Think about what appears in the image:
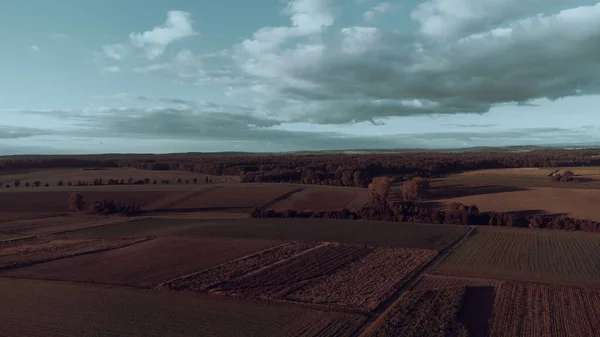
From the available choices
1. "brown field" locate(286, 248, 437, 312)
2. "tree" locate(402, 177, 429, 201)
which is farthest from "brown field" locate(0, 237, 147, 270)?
"tree" locate(402, 177, 429, 201)

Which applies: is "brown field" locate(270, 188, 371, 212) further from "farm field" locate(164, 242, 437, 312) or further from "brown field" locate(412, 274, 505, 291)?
"brown field" locate(412, 274, 505, 291)

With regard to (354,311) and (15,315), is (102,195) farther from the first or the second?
(354,311)

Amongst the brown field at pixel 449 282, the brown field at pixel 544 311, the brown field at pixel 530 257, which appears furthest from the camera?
the brown field at pixel 530 257

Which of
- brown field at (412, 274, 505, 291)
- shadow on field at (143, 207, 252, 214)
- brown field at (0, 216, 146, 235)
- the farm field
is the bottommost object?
brown field at (412, 274, 505, 291)

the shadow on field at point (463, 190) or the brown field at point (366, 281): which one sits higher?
the shadow on field at point (463, 190)

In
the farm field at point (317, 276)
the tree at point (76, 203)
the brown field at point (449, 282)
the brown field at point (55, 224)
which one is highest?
the tree at point (76, 203)

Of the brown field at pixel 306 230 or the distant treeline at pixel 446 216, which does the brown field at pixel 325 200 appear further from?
the brown field at pixel 306 230

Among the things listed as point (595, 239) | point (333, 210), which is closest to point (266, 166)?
point (333, 210)

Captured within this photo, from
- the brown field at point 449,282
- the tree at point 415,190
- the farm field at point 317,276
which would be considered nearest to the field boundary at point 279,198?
the tree at point 415,190
